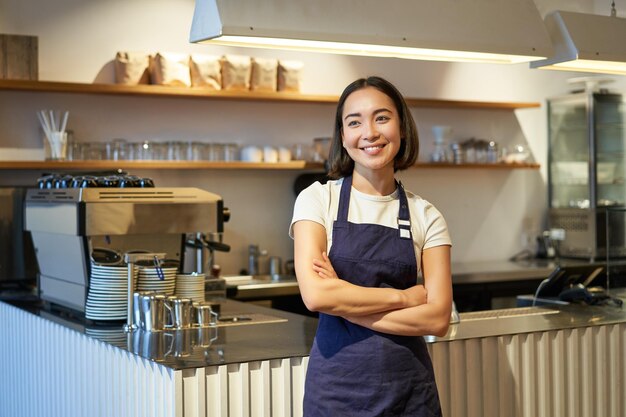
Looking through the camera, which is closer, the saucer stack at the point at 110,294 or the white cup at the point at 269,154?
the saucer stack at the point at 110,294

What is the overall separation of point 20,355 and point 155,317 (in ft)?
3.40

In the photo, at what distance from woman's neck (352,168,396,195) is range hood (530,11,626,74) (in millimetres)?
1426

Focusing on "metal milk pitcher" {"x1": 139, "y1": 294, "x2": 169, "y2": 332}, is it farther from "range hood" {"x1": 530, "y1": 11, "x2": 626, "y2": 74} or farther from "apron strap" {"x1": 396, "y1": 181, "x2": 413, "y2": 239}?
"range hood" {"x1": 530, "y1": 11, "x2": 626, "y2": 74}

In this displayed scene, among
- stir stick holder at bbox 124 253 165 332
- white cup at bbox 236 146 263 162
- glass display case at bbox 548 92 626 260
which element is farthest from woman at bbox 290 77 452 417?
glass display case at bbox 548 92 626 260

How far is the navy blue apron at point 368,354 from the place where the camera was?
2.43 meters

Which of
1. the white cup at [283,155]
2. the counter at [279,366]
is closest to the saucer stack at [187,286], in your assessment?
the counter at [279,366]

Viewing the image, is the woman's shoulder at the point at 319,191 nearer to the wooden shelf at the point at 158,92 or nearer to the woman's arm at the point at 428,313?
the woman's arm at the point at 428,313

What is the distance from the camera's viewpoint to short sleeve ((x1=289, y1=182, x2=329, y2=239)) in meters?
2.47

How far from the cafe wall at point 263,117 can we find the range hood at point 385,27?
2.76m

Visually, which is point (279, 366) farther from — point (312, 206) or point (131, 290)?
point (131, 290)

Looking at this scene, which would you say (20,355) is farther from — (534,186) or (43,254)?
(534,186)

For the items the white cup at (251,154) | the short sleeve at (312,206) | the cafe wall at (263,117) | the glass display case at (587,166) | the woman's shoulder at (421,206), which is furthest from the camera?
the glass display case at (587,166)

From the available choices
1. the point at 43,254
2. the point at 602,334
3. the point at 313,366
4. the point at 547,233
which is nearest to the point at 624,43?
the point at 602,334

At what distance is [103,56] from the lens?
226 inches
